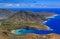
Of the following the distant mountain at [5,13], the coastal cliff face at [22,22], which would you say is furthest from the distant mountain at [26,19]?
the distant mountain at [5,13]

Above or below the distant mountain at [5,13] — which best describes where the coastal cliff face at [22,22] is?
below

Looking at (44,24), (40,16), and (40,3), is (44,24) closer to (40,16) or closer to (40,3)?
(40,16)

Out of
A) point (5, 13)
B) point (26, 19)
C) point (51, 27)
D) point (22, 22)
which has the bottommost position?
point (51, 27)

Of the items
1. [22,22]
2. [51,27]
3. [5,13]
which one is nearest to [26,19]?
[22,22]

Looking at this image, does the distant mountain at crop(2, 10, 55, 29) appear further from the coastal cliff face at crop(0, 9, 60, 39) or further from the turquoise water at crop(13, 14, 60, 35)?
the turquoise water at crop(13, 14, 60, 35)

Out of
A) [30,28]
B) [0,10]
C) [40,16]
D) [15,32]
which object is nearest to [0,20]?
[0,10]

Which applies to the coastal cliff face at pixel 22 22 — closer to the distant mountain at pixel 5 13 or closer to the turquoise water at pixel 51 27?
the distant mountain at pixel 5 13

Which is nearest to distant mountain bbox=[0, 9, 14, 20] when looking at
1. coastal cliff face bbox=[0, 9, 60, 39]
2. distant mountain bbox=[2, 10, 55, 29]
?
coastal cliff face bbox=[0, 9, 60, 39]

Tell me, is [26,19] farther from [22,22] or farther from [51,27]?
[51,27]
